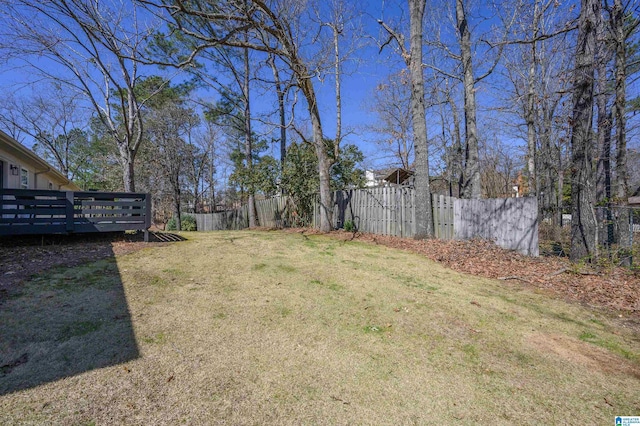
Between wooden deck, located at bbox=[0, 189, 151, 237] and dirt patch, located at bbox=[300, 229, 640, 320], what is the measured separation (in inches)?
250

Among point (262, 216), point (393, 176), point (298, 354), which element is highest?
point (393, 176)

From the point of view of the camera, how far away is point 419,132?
8.13m

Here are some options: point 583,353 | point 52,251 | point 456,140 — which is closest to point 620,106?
point 583,353

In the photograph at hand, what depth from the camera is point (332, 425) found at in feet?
5.48

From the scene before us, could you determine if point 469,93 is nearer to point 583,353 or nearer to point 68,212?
point 583,353

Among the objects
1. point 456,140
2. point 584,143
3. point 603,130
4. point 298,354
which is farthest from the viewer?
point 456,140

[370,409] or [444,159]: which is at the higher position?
[444,159]

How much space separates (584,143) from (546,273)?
278 centimetres

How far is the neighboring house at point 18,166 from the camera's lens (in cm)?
825

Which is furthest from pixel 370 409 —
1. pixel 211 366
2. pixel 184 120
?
pixel 184 120

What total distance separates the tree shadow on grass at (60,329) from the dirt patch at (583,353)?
A: 3638 millimetres

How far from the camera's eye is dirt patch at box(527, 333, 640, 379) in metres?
2.37

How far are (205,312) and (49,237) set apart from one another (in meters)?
5.63

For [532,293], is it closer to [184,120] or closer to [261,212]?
[261,212]
